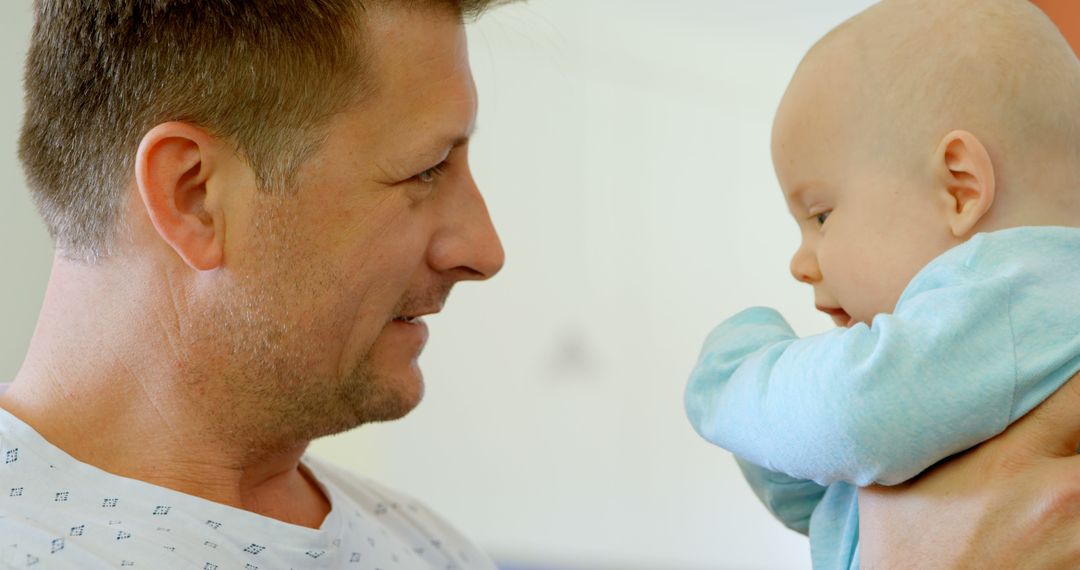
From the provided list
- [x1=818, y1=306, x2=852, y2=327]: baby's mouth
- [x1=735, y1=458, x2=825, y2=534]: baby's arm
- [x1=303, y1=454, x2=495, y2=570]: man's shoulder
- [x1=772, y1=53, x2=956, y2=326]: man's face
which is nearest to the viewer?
[x1=772, y1=53, x2=956, y2=326]: man's face

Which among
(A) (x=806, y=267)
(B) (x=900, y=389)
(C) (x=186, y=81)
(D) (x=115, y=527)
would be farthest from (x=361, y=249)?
(B) (x=900, y=389)

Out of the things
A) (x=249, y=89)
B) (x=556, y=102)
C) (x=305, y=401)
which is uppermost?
(x=556, y=102)

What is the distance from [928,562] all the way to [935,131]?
0.41 meters

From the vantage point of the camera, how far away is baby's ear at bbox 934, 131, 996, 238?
99 cm

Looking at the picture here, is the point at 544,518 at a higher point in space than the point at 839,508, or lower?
lower

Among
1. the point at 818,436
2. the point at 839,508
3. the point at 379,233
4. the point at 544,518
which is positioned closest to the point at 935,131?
the point at 818,436

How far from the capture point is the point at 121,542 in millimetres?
1070

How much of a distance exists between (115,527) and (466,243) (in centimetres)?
50

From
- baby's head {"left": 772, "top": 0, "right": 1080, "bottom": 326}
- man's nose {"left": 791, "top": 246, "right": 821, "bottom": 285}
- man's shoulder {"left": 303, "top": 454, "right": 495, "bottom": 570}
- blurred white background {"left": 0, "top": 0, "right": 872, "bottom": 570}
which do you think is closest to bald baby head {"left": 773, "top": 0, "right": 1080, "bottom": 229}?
baby's head {"left": 772, "top": 0, "right": 1080, "bottom": 326}

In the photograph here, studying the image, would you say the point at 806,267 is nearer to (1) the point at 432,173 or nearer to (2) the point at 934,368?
(2) the point at 934,368

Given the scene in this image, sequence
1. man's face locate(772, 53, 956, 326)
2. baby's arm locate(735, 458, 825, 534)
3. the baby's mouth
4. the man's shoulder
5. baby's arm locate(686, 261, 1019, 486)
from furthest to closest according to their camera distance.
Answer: the man's shoulder < baby's arm locate(735, 458, 825, 534) < the baby's mouth < man's face locate(772, 53, 956, 326) < baby's arm locate(686, 261, 1019, 486)

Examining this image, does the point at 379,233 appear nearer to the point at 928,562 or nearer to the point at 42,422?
the point at 42,422

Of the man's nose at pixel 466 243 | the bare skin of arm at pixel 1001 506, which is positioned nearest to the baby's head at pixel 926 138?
the bare skin of arm at pixel 1001 506

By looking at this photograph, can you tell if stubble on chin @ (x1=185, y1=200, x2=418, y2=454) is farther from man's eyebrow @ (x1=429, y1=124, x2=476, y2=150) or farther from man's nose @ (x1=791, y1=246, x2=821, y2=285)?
man's nose @ (x1=791, y1=246, x2=821, y2=285)
